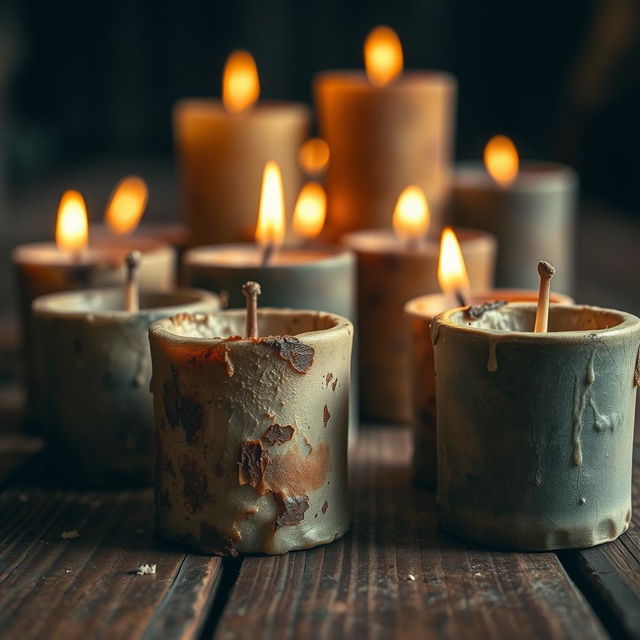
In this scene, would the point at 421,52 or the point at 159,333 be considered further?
the point at 421,52

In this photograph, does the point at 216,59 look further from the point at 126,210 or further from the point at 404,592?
the point at 404,592

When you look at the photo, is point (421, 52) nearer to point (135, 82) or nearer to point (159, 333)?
point (135, 82)

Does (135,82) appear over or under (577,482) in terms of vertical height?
over

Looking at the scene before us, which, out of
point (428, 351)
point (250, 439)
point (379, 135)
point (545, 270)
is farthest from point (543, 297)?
point (379, 135)

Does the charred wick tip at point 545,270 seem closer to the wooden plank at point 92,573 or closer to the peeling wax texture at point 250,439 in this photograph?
the peeling wax texture at point 250,439

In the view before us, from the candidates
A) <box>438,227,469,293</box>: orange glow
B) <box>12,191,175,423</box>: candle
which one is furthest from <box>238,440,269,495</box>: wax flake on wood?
<box>12,191,175,423</box>: candle

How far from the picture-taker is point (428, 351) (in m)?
1.03

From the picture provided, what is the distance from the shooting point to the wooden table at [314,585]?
2.32ft

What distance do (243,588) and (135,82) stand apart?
3.58 m

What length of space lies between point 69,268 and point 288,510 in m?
0.47

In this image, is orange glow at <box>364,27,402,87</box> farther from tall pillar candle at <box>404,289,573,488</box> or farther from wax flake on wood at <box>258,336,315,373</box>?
wax flake on wood at <box>258,336,315,373</box>

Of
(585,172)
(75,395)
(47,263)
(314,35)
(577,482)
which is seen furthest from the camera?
(314,35)

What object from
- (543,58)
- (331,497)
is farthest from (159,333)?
(543,58)

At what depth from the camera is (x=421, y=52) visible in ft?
13.0
